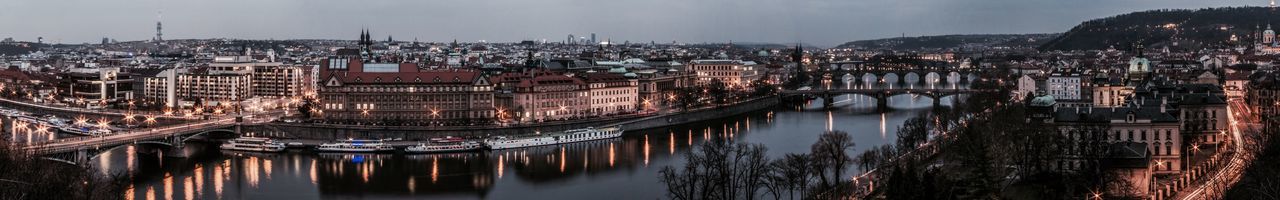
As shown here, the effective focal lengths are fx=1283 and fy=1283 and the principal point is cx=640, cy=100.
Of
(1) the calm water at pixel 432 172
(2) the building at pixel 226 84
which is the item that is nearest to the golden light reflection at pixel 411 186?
(1) the calm water at pixel 432 172

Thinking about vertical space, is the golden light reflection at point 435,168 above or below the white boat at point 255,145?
below

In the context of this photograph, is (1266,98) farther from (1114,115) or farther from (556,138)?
(556,138)

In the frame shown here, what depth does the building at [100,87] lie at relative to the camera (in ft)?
140

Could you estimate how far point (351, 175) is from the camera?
73.3 ft

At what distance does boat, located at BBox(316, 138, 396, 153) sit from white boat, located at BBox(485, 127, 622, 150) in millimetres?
2140

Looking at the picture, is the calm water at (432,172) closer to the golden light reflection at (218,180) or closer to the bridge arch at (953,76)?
the golden light reflection at (218,180)

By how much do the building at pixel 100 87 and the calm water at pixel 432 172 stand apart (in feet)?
57.1

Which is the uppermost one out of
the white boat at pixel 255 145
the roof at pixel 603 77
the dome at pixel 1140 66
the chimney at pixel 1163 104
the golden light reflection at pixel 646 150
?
the dome at pixel 1140 66

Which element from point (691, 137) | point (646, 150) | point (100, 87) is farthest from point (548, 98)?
point (100, 87)

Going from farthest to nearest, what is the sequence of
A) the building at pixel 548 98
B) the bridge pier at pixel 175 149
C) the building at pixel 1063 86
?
the building at pixel 1063 86 → the building at pixel 548 98 → the bridge pier at pixel 175 149

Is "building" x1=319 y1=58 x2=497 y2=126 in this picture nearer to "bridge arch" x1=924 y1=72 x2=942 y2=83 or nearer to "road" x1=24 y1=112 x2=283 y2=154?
"road" x1=24 y1=112 x2=283 y2=154

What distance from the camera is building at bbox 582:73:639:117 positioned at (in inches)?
1407

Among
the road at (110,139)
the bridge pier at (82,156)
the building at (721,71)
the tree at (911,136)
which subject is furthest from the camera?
the building at (721,71)

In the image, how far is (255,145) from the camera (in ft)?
86.6
